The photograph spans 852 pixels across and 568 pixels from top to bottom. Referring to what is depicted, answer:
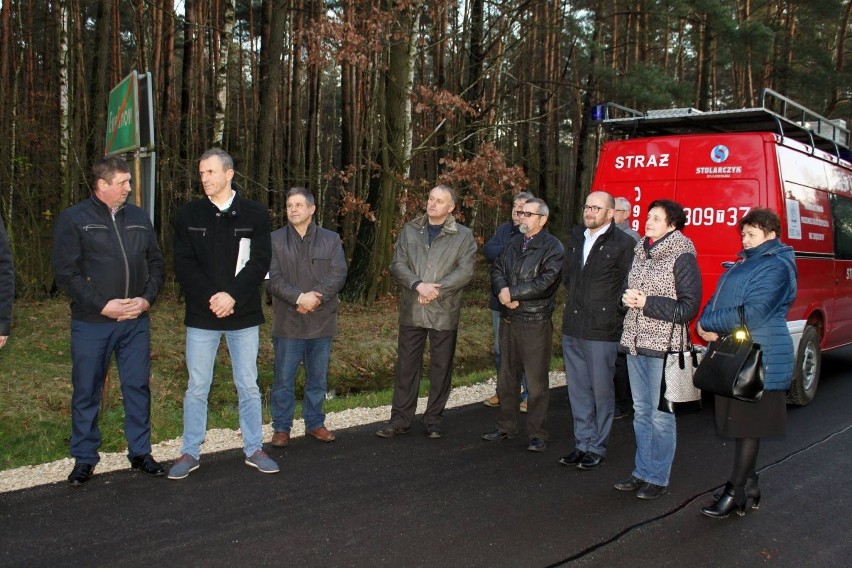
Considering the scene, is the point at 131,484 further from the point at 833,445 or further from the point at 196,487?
the point at 833,445

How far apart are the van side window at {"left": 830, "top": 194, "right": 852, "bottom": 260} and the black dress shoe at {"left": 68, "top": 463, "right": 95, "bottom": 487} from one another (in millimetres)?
7937

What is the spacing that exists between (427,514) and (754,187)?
185 inches

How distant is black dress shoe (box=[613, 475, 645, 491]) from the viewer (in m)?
4.90

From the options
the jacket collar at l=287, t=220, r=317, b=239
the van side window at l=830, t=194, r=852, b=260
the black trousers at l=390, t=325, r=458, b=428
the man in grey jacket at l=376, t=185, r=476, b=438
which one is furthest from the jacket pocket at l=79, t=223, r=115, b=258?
the van side window at l=830, t=194, r=852, b=260

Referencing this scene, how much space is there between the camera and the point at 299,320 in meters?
5.81

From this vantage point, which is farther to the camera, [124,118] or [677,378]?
[124,118]

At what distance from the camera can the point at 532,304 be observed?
592cm

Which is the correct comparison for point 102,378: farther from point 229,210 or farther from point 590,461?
point 590,461

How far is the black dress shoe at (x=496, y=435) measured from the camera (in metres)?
6.12

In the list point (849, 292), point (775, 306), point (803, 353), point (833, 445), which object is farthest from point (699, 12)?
point (775, 306)

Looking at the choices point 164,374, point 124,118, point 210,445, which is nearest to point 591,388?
point 210,445

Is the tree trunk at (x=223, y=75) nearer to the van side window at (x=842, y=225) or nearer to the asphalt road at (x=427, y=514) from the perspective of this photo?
the asphalt road at (x=427, y=514)

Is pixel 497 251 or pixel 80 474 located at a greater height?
pixel 497 251

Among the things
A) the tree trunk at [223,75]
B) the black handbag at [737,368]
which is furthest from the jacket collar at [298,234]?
→ the tree trunk at [223,75]
